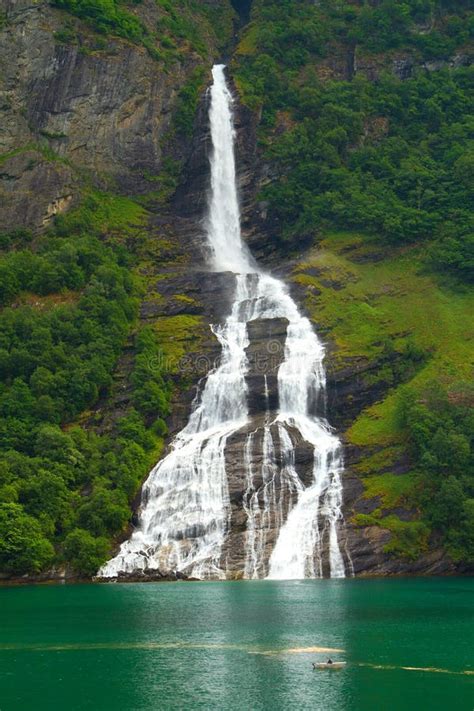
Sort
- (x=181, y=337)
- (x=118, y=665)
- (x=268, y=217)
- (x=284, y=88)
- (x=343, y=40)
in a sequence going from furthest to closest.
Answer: (x=343, y=40) → (x=284, y=88) → (x=268, y=217) → (x=181, y=337) → (x=118, y=665)

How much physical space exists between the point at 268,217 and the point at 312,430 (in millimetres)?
40428

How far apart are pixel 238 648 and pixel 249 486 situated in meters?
31.1

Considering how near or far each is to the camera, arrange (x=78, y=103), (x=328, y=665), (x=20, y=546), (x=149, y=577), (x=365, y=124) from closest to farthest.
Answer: (x=328, y=665) < (x=20, y=546) < (x=149, y=577) < (x=78, y=103) < (x=365, y=124)

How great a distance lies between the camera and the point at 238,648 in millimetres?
37812

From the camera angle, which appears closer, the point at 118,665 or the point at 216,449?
the point at 118,665

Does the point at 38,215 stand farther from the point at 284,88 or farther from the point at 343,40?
the point at 343,40

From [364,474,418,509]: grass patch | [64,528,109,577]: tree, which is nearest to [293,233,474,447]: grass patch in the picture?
[364,474,418,509]: grass patch

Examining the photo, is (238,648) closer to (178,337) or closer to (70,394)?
(70,394)

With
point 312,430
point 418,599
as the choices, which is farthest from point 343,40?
point 418,599

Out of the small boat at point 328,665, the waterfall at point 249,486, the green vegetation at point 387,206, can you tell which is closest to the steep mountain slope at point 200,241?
the green vegetation at point 387,206

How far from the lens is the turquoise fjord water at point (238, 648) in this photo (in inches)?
1202

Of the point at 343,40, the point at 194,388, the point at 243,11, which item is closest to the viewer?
the point at 194,388

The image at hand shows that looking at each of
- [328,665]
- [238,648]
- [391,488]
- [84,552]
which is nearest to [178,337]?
[391,488]

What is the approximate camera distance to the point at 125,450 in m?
71.2
